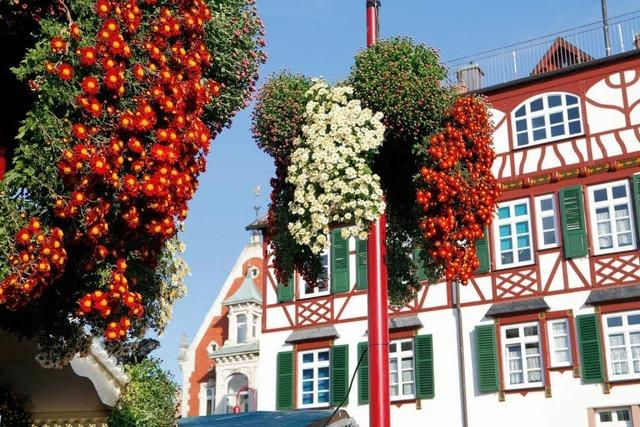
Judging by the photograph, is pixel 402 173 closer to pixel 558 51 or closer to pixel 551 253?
pixel 551 253

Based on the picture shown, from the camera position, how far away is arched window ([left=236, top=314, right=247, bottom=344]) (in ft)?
107

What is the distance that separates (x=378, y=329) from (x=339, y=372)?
15.3 m

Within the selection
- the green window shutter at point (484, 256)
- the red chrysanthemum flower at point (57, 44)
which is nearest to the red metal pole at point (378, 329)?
the red chrysanthemum flower at point (57, 44)

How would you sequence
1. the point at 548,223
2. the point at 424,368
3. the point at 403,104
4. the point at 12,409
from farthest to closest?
the point at 424,368, the point at 548,223, the point at 12,409, the point at 403,104

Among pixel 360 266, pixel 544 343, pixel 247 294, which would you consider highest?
pixel 247 294

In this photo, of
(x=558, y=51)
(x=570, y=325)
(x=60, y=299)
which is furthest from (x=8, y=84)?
(x=558, y=51)

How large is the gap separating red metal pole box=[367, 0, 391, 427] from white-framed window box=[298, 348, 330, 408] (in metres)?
15.3

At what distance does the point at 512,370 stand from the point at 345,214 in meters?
13.5

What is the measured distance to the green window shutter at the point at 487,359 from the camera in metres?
20.2

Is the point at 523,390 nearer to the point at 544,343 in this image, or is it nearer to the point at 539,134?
the point at 544,343

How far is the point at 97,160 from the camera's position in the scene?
5797mm

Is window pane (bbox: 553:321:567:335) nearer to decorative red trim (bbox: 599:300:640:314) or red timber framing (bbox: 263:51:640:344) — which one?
red timber framing (bbox: 263:51:640:344)

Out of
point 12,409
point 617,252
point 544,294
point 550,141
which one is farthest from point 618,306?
point 12,409

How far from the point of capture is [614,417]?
61.9 feet
